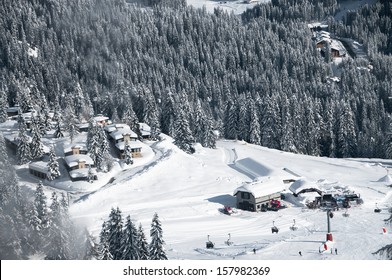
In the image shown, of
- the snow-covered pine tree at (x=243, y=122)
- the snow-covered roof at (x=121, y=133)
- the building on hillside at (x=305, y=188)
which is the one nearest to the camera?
the building on hillside at (x=305, y=188)

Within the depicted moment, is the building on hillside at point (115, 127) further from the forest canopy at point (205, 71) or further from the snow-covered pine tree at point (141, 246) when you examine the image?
the snow-covered pine tree at point (141, 246)

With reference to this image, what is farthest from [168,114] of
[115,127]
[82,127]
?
[82,127]

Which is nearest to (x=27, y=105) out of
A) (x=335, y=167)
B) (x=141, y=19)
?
(x=335, y=167)

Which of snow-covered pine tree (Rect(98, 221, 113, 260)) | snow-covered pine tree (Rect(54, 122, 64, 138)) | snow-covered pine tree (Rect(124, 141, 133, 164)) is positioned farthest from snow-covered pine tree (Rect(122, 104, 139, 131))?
snow-covered pine tree (Rect(98, 221, 113, 260))

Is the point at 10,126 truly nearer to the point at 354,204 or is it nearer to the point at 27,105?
the point at 27,105

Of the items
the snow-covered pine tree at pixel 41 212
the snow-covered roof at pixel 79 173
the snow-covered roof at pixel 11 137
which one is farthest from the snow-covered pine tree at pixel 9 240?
the snow-covered roof at pixel 11 137

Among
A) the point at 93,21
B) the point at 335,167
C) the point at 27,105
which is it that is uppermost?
the point at 93,21
